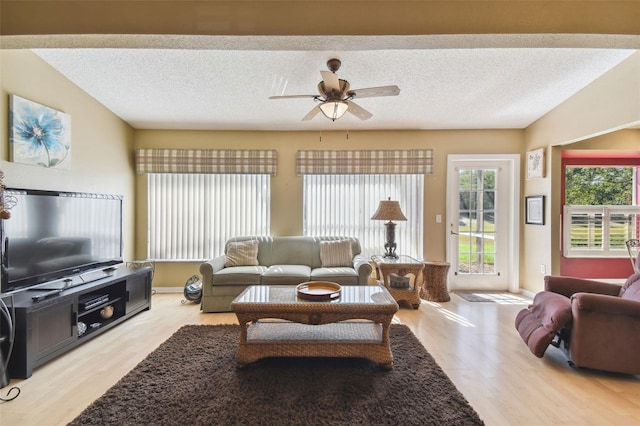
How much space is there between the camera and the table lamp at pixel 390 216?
3.66m

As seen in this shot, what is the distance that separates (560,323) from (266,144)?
3.76 meters

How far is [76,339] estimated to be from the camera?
7.88 feet

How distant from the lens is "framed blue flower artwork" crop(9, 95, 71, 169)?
242 cm

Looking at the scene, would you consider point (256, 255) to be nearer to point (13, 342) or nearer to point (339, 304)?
point (339, 304)

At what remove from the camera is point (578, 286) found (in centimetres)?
250

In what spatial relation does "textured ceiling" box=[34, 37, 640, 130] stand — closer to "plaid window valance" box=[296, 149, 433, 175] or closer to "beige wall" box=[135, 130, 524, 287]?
"beige wall" box=[135, 130, 524, 287]

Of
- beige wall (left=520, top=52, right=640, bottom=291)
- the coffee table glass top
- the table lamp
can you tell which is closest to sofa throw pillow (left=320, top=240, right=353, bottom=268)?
the table lamp

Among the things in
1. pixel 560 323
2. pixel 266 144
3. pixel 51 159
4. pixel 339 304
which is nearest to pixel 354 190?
pixel 266 144

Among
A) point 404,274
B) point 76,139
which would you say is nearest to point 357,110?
point 404,274

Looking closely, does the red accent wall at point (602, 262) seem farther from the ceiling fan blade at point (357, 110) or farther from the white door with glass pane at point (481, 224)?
the ceiling fan blade at point (357, 110)

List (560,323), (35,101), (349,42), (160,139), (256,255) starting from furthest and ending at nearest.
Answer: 1. (160,139)
2. (256,255)
3. (35,101)
4. (560,323)
5. (349,42)

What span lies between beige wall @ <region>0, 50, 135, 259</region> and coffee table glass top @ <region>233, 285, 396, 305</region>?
2.23 metres

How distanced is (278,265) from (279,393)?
1.97 metres

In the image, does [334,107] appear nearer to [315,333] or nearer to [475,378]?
[315,333]
